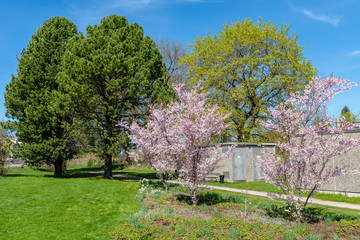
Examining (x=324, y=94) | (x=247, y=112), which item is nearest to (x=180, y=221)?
(x=324, y=94)

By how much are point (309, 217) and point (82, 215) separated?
7.46 meters

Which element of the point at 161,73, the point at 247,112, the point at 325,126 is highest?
the point at 161,73

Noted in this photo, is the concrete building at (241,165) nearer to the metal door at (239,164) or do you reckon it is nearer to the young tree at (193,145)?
the metal door at (239,164)

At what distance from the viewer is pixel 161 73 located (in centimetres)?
2197

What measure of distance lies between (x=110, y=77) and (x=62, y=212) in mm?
12711

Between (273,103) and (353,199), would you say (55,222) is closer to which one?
(353,199)

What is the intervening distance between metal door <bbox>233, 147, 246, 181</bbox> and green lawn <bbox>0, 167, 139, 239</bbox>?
411 inches

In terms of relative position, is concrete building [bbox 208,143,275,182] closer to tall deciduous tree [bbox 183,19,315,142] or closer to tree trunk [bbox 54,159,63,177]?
tall deciduous tree [bbox 183,19,315,142]

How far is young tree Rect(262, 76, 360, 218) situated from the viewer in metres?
8.23

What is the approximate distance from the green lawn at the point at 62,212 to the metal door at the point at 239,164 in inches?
411

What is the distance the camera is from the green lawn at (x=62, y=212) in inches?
292

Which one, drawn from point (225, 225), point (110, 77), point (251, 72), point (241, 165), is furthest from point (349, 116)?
point (225, 225)

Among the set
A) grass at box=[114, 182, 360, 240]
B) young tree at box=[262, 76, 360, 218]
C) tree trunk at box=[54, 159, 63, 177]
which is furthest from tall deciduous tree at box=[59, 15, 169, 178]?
young tree at box=[262, 76, 360, 218]

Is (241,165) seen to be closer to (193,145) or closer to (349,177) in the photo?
(349,177)
